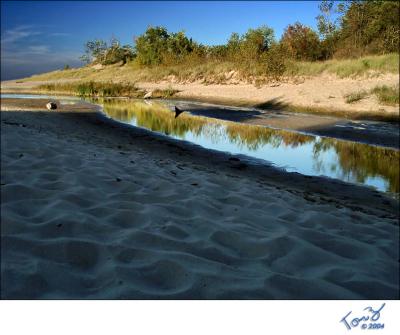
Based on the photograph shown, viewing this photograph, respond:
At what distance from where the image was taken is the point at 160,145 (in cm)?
905

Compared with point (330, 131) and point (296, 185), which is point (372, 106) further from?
point (296, 185)

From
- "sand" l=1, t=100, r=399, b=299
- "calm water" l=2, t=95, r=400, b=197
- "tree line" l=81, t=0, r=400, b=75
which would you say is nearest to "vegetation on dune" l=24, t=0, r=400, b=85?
"tree line" l=81, t=0, r=400, b=75

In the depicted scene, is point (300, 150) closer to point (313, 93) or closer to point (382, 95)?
point (382, 95)

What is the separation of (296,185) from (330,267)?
3495 millimetres

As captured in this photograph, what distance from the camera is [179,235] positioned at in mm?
3033

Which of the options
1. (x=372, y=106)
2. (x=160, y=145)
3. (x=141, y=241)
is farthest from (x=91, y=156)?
(x=372, y=106)

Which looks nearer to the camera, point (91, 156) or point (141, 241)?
point (141, 241)

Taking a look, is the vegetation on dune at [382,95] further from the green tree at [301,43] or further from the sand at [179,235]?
the sand at [179,235]

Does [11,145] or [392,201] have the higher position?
[11,145]

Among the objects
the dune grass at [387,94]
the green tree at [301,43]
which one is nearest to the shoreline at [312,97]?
the dune grass at [387,94]

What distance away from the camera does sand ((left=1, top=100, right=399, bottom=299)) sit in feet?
7.23

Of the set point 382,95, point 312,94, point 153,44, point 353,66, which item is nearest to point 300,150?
point 382,95

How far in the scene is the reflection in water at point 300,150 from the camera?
280 inches

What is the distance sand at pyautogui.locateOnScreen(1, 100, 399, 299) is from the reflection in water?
136cm
